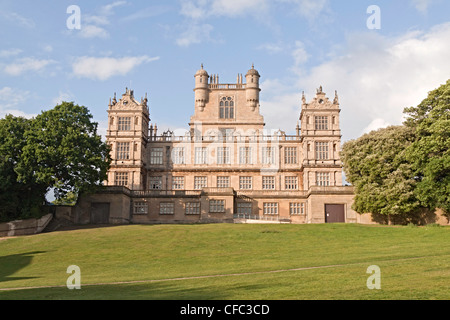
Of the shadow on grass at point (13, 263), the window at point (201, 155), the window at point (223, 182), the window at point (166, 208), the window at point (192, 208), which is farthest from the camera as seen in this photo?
the window at point (201, 155)

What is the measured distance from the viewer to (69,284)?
2714 centimetres

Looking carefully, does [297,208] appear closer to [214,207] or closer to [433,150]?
[214,207]

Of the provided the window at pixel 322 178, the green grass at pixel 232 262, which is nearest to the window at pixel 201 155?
the window at pixel 322 178

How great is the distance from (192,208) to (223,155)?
11.4m

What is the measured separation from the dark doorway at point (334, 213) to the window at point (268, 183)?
11.5 metres

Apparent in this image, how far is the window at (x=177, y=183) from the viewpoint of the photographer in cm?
7906

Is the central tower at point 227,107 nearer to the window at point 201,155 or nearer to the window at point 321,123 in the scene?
the window at point 201,155

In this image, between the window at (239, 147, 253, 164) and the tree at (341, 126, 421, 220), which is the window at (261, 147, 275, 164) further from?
the tree at (341, 126, 421, 220)

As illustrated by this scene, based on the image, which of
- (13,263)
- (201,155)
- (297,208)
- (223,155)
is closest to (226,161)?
(223,155)

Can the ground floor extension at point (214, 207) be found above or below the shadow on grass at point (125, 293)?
above

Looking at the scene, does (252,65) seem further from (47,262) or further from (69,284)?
(69,284)

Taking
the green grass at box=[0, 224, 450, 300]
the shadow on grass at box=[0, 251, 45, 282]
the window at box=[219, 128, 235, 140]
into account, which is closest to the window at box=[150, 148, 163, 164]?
the window at box=[219, 128, 235, 140]
